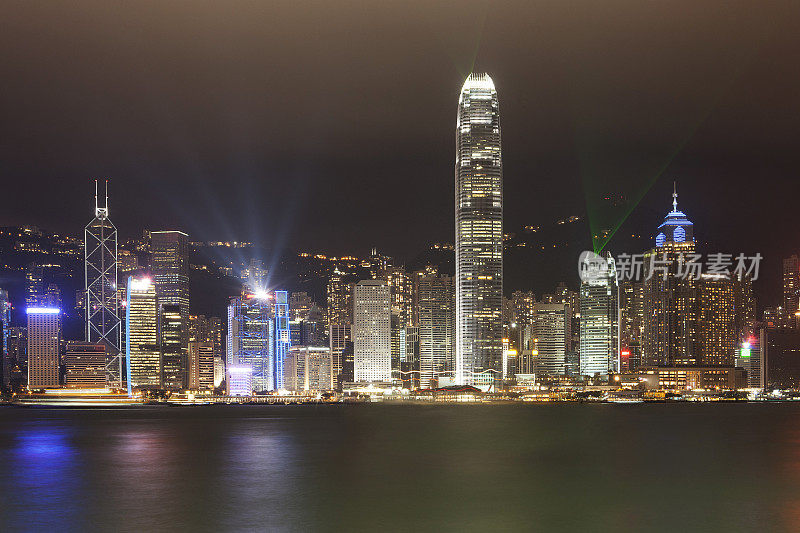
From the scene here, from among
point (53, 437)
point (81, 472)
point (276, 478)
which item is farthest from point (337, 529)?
point (53, 437)

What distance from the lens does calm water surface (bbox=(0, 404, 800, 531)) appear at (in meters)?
39.5

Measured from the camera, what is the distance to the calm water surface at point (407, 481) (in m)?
39.5

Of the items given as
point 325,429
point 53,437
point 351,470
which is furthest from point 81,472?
point 325,429

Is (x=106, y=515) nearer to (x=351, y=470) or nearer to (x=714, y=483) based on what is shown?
(x=351, y=470)

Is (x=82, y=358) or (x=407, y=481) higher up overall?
(x=407, y=481)

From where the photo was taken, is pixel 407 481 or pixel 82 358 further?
pixel 82 358

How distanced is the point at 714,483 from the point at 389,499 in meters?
19.1

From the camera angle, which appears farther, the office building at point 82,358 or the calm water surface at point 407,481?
the office building at point 82,358

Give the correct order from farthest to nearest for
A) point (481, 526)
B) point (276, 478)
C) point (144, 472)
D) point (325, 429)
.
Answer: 1. point (325, 429)
2. point (144, 472)
3. point (276, 478)
4. point (481, 526)

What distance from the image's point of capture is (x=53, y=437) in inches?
3671

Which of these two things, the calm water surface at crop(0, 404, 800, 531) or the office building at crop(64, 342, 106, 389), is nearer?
the calm water surface at crop(0, 404, 800, 531)

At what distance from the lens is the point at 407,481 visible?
169ft

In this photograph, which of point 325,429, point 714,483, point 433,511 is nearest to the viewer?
point 433,511

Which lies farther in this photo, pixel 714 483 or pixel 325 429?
pixel 325 429
